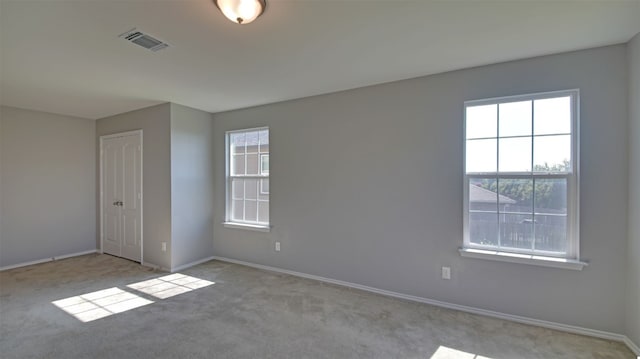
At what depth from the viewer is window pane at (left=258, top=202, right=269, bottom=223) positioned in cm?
421

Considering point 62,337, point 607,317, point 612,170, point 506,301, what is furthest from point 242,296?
point 612,170

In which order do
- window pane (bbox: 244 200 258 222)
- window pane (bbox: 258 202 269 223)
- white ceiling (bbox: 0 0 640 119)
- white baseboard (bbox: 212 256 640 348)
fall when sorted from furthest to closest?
window pane (bbox: 244 200 258 222) → window pane (bbox: 258 202 269 223) → white baseboard (bbox: 212 256 640 348) → white ceiling (bbox: 0 0 640 119)

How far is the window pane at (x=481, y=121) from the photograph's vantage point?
277 cm

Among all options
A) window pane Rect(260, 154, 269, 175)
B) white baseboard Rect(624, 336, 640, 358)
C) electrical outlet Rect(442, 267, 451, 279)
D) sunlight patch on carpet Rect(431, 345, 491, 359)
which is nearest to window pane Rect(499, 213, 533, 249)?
electrical outlet Rect(442, 267, 451, 279)

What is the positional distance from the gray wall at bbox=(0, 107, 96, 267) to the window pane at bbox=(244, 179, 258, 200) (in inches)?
118

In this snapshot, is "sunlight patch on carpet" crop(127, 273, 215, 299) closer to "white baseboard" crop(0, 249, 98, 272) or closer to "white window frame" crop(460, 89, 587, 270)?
"white baseboard" crop(0, 249, 98, 272)

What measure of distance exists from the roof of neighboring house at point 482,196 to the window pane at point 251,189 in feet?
9.60

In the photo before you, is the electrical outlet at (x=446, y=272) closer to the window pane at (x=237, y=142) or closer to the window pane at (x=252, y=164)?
the window pane at (x=252, y=164)

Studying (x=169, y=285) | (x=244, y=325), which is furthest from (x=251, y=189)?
(x=244, y=325)

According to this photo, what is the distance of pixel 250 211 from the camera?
438cm

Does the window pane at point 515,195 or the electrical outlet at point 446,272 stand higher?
the window pane at point 515,195

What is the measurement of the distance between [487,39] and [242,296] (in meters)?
3.43

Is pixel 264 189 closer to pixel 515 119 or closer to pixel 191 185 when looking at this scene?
pixel 191 185

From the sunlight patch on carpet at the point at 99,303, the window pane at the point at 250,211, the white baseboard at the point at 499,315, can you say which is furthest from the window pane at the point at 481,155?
the sunlight patch on carpet at the point at 99,303
